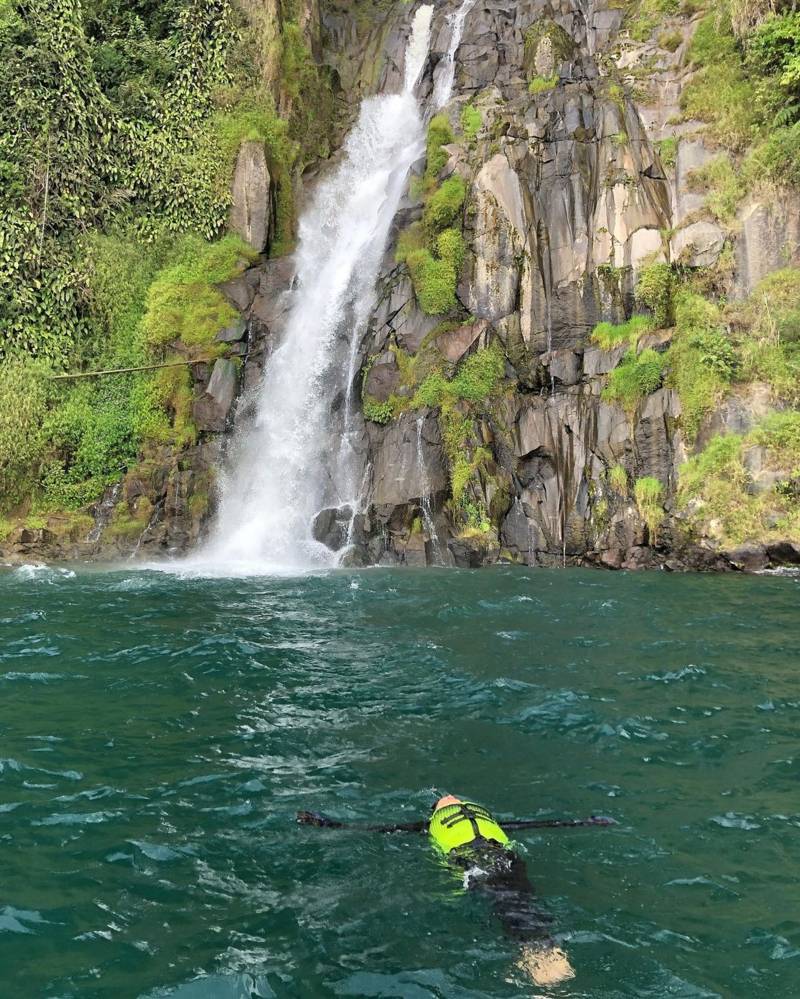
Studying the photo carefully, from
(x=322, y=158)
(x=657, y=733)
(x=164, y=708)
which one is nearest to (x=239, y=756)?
(x=164, y=708)

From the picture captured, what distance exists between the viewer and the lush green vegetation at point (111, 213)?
67.5ft

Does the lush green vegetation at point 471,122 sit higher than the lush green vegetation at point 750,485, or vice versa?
the lush green vegetation at point 471,122

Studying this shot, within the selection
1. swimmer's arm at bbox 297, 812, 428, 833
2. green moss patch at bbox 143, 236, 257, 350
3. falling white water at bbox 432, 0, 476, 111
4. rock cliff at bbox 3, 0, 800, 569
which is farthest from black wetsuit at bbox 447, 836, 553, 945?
falling white water at bbox 432, 0, 476, 111

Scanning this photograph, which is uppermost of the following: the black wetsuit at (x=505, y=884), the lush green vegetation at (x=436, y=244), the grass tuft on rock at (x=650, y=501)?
the lush green vegetation at (x=436, y=244)

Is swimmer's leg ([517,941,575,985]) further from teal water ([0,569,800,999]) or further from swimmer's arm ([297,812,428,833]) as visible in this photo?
swimmer's arm ([297,812,428,833])

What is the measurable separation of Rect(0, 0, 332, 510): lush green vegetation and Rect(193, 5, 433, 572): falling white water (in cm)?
196

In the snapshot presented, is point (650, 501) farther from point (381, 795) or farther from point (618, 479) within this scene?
point (381, 795)

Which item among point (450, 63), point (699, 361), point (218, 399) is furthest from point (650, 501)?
point (450, 63)

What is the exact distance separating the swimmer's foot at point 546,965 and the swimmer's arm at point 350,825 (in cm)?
119

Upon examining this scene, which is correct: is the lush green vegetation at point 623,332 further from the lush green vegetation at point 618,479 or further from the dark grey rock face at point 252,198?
the dark grey rock face at point 252,198

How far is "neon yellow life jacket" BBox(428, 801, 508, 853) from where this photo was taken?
462cm

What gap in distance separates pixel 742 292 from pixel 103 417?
1632 cm

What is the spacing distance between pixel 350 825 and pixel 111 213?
897 inches

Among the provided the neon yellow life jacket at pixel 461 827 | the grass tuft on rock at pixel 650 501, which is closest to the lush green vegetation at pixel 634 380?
the grass tuft on rock at pixel 650 501
